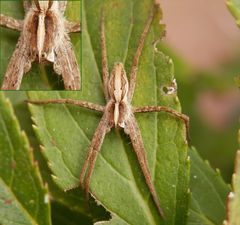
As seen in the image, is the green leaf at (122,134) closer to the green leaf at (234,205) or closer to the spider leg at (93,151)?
the spider leg at (93,151)

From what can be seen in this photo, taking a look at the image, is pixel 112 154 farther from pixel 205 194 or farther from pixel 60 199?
pixel 205 194

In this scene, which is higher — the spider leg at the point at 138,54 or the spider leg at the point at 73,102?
the spider leg at the point at 138,54

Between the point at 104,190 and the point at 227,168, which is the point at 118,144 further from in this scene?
the point at 227,168

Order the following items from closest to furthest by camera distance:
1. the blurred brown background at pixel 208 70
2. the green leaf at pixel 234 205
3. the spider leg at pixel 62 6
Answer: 1. the green leaf at pixel 234 205
2. the spider leg at pixel 62 6
3. the blurred brown background at pixel 208 70

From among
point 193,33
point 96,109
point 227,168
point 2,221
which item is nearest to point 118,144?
point 96,109

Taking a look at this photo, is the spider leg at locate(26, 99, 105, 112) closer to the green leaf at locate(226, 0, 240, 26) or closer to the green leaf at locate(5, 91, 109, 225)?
the green leaf at locate(5, 91, 109, 225)

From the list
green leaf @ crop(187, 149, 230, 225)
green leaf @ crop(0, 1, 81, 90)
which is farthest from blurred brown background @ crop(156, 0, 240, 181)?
green leaf @ crop(0, 1, 81, 90)

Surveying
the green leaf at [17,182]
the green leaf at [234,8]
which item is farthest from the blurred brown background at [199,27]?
the green leaf at [17,182]
